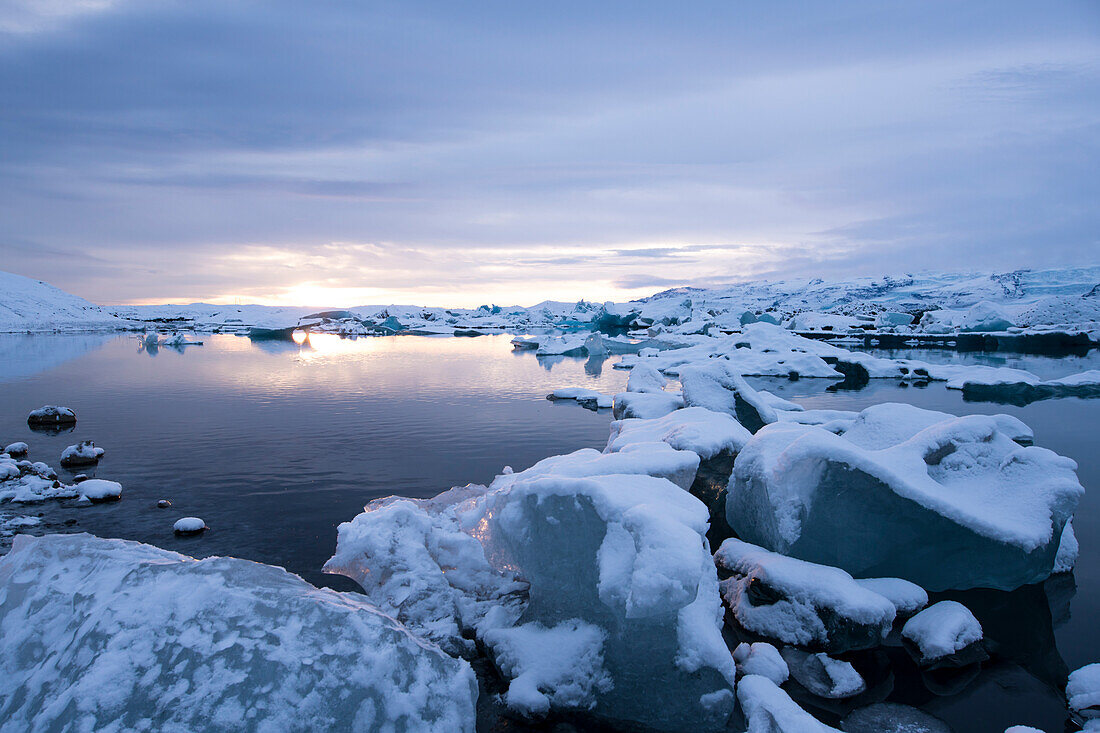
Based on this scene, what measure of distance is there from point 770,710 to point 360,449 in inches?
328

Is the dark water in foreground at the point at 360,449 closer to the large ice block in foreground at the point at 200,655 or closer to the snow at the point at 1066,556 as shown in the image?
the snow at the point at 1066,556

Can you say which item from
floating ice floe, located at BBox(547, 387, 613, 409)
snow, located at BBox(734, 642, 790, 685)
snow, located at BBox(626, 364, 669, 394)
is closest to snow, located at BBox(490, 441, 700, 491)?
snow, located at BBox(734, 642, 790, 685)

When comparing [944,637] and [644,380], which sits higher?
[644,380]

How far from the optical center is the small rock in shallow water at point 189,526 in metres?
6.39

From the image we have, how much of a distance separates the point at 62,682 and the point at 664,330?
1626 inches

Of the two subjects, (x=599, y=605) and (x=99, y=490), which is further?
(x=99, y=490)

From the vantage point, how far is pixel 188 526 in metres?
6.42

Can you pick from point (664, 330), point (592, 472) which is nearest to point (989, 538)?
point (592, 472)

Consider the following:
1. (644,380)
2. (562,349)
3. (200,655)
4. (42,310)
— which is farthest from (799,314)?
(42,310)

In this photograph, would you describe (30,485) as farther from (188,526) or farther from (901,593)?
(901,593)

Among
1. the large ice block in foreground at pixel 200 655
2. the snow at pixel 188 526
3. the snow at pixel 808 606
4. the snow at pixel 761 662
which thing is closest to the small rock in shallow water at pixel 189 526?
the snow at pixel 188 526

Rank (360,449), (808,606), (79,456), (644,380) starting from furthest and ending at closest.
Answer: (644,380) → (360,449) → (79,456) → (808,606)

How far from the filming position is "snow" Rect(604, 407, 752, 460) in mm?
6203

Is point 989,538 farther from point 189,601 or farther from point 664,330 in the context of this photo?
point 664,330
